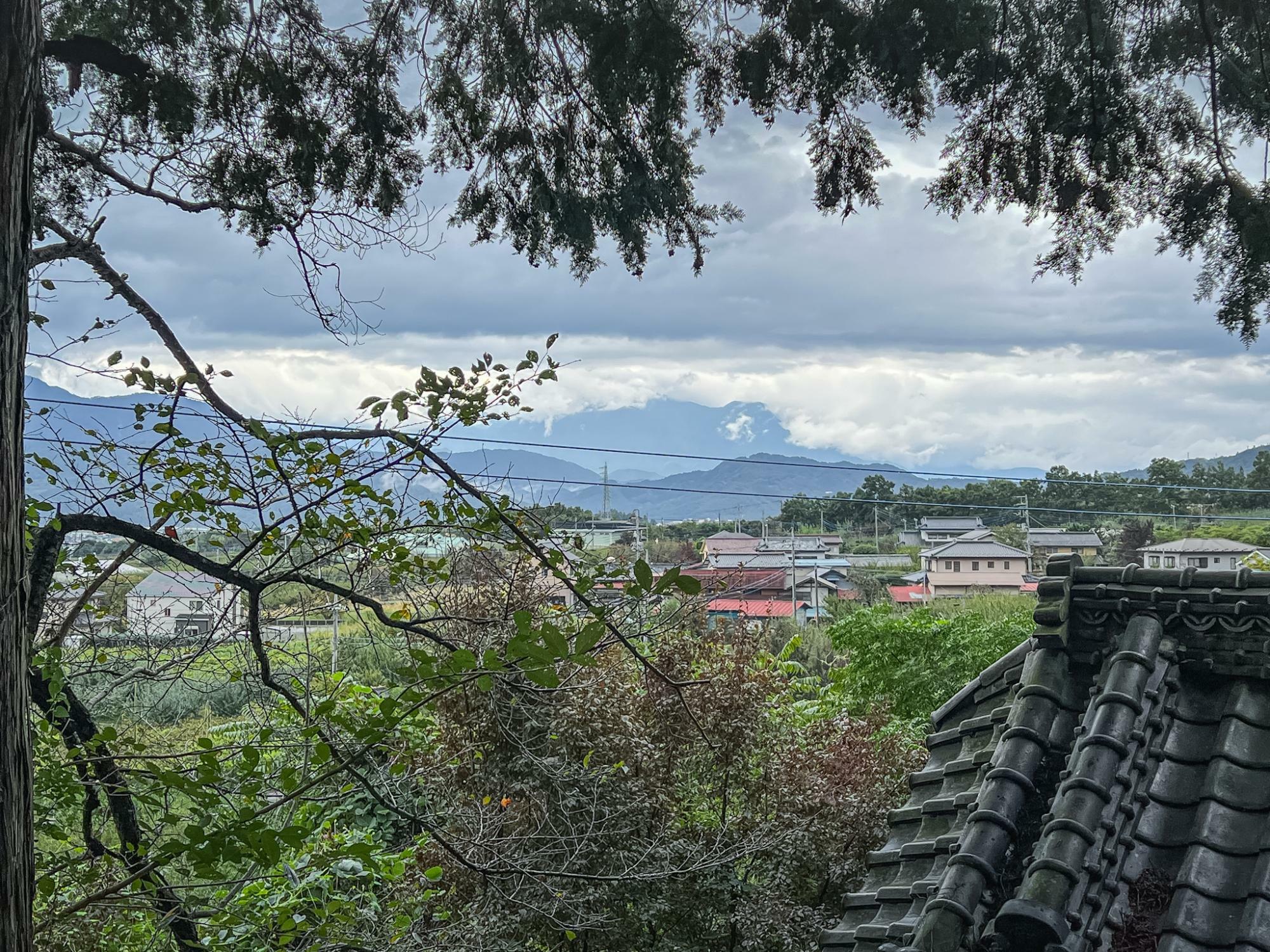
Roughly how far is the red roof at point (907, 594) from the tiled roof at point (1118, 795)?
28.4 ft

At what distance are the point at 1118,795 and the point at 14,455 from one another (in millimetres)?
2038

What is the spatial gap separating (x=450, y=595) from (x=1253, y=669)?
3.24m

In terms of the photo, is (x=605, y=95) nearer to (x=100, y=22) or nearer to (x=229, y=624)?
(x=100, y=22)

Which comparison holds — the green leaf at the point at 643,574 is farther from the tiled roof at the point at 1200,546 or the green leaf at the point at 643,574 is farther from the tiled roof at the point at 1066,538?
the tiled roof at the point at 1066,538

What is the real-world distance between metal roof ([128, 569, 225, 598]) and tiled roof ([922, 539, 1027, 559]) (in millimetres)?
10355

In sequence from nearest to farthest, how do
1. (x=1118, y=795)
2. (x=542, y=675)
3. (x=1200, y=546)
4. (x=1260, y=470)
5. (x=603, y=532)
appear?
1. (x=542, y=675)
2. (x=1118, y=795)
3. (x=603, y=532)
4. (x=1260, y=470)
5. (x=1200, y=546)

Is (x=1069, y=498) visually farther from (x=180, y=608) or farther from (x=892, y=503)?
(x=180, y=608)

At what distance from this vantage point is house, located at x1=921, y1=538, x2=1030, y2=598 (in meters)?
11.7

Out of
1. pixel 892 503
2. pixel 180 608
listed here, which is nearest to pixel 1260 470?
pixel 892 503

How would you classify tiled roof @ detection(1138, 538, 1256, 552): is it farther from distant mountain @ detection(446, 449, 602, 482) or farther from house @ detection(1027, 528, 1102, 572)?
distant mountain @ detection(446, 449, 602, 482)

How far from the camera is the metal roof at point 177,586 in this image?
2.37 metres

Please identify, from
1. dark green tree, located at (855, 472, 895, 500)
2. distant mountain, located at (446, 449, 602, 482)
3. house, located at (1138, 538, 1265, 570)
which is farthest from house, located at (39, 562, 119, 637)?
→ dark green tree, located at (855, 472, 895, 500)

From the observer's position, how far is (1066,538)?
9445 mm

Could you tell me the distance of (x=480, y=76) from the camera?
239 cm
